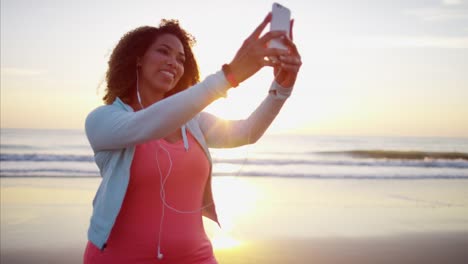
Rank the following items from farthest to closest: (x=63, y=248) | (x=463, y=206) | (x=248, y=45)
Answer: (x=463, y=206), (x=63, y=248), (x=248, y=45)

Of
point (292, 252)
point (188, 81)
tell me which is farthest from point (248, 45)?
point (292, 252)

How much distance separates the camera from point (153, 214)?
2.09 m

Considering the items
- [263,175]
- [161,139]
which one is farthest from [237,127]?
[263,175]

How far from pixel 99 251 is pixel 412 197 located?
8999 mm

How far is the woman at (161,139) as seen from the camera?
1.66m

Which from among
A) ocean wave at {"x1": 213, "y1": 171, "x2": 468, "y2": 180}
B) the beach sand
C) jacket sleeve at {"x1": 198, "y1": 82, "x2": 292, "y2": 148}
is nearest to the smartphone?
jacket sleeve at {"x1": 198, "y1": 82, "x2": 292, "y2": 148}

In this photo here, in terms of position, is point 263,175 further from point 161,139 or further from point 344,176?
point 161,139

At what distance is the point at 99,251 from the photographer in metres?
2.08

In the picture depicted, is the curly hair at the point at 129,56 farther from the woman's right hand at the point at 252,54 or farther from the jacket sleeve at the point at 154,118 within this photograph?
the woman's right hand at the point at 252,54

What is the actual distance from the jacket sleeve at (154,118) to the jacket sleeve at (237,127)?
0.55 metres

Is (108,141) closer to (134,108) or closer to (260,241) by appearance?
(134,108)

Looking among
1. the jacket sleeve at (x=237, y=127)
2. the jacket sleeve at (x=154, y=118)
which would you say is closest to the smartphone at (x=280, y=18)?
the jacket sleeve at (x=154, y=118)

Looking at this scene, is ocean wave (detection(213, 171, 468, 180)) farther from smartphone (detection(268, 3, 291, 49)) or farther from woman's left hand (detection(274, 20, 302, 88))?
smartphone (detection(268, 3, 291, 49))

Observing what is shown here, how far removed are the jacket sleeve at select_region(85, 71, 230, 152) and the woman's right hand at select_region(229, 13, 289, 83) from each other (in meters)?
0.05
